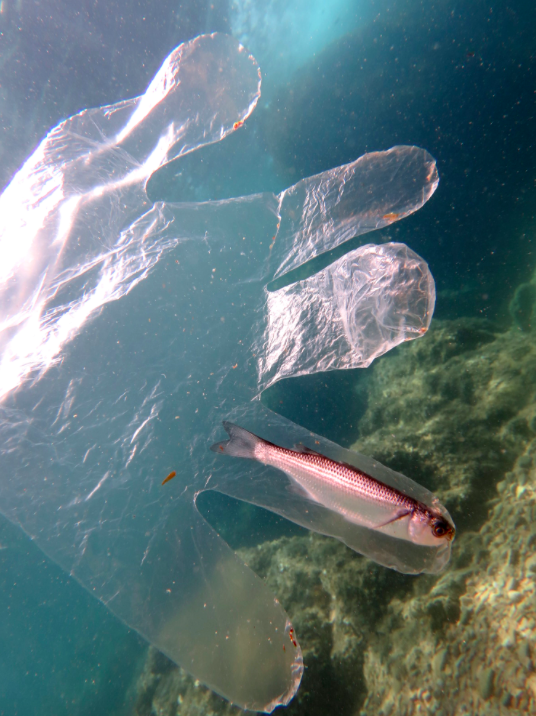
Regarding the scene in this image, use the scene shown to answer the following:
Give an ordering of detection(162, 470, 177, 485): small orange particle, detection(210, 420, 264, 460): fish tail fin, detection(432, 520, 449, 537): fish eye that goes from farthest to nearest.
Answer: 1. detection(162, 470, 177, 485): small orange particle
2. detection(210, 420, 264, 460): fish tail fin
3. detection(432, 520, 449, 537): fish eye

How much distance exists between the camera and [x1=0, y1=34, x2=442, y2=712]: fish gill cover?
10.9 feet

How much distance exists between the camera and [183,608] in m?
3.37

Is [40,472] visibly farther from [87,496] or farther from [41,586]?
[41,586]

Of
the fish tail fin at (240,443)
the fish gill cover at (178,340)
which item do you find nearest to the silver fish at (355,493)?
the fish tail fin at (240,443)

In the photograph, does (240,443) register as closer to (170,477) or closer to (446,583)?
(170,477)

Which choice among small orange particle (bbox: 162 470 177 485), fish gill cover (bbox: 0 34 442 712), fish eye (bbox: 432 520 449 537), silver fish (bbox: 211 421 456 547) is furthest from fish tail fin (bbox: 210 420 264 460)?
small orange particle (bbox: 162 470 177 485)

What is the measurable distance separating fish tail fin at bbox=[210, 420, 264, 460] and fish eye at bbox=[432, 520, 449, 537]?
1303 mm

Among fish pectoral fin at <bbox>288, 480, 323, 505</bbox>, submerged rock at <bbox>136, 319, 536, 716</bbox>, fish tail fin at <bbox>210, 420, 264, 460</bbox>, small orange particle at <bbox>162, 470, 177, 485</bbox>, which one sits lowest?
submerged rock at <bbox>136, 319, 536, 716</bbox>

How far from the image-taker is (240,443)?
2.19 m

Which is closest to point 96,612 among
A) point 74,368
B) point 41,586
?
point 41,586

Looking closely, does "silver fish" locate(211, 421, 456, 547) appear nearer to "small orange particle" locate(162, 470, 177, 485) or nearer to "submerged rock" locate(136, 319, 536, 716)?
"submerged rock" locate(136, 319, 536, 716)

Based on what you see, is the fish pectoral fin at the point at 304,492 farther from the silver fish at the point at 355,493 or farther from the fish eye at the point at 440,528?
the fish eye at the point at 440,528

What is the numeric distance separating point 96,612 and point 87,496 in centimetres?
1892

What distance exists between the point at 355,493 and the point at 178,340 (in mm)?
3949
